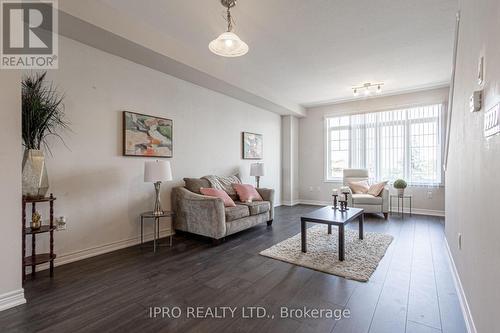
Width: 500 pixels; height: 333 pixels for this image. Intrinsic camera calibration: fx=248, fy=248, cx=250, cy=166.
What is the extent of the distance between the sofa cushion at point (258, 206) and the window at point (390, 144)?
119 inches

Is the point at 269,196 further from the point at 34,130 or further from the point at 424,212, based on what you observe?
the point at 424,212

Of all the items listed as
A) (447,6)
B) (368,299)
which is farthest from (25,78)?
(447,6)

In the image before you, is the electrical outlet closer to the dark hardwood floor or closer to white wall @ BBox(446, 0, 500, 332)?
the dark hardwood floor

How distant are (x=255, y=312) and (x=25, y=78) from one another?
10.1 ft

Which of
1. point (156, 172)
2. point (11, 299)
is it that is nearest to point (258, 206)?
point (156, 172)

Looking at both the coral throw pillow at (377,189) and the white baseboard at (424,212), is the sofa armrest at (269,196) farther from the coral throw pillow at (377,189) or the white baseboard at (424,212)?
the white baseboard at (424,212)

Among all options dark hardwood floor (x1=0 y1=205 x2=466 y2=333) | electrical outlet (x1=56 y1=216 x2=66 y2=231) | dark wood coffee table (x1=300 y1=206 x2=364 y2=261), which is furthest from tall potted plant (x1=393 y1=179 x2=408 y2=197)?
electrical outlet (x1=56 y1=216 x2=66 y2=231)

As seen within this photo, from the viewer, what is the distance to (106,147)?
3.17 metres

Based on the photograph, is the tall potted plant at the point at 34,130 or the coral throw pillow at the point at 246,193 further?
the coral throw pillow at the point at 246,193

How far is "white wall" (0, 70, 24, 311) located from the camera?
1.92 metres

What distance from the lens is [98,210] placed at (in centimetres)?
309

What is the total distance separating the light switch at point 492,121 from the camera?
1075mm

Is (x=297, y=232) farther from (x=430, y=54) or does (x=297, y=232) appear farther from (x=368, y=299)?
(x=430, y=54)

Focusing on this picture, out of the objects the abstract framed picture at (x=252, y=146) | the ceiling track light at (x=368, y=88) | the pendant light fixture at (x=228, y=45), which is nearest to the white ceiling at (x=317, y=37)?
the ceiling track light at (x=368, y=88)
